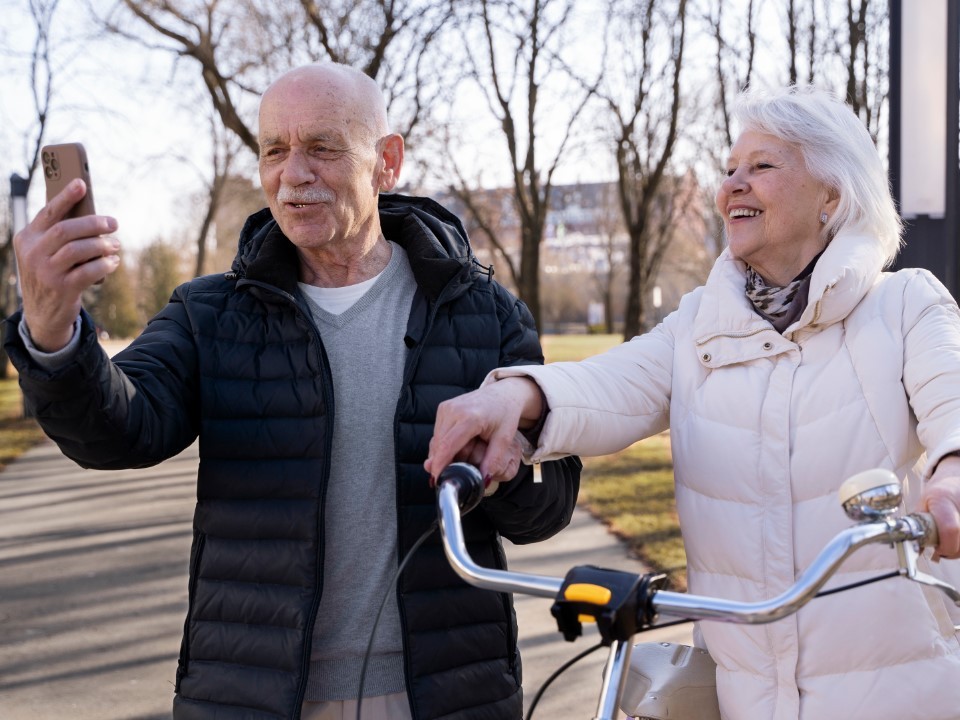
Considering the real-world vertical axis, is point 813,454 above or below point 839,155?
below

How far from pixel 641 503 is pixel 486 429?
281 inches

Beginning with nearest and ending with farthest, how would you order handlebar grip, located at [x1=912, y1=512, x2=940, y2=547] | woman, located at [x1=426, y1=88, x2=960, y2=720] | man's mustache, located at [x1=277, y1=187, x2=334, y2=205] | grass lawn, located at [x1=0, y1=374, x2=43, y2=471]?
handlebar grip, located at [x1=912, y1=512, x2=940, y2=547]
woman, located at [x1=426, y1=88, x2=960, y2=720]
man's mustache, located at [x1=277, y1=187, x2=334, y2=205]
grass lawn, located at [x1=0, y1=374, x2=43, y2=471]

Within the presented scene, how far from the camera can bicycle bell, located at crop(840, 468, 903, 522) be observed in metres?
1.49

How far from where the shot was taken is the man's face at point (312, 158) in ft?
8.24

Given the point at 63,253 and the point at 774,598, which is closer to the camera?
the point at 774,598

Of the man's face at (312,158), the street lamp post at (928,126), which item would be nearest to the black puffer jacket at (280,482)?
the man's face at (312,158)

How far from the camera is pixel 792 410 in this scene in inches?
84.1

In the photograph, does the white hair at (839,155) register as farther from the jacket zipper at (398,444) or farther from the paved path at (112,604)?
the paved path at (112,604)

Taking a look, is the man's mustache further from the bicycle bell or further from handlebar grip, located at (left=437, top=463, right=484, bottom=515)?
the bicycle bell

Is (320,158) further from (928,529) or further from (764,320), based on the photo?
(928,529)

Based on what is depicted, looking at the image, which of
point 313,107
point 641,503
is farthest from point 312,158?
point 641,503

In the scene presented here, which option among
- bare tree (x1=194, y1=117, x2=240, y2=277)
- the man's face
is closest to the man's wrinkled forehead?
the man's face

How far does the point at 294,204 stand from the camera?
2516 mm

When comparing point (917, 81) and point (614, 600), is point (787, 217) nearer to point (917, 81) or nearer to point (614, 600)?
point (614, 600)
